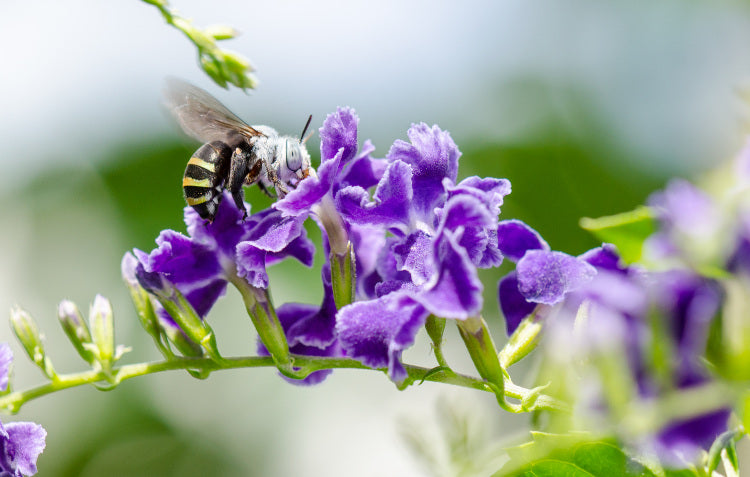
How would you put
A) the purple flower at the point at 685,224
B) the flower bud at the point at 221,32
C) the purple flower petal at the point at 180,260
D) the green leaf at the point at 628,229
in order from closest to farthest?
the purple flower at the point at 685,224, the green leaf at the point at 628,229, the flower bud at the point at 221,32, the purple flower petal at the point at 180,260

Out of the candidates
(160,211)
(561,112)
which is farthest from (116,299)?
(561,112)

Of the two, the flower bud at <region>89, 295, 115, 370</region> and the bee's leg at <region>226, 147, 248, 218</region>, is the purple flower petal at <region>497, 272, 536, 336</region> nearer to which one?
the bee's leg at <region>226, 147, 248, 218</region>

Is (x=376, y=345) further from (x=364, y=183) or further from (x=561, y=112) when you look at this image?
(x=561, y=112)

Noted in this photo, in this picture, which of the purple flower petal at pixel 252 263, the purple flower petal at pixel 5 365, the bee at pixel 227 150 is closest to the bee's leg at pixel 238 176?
the bee at pixel 227 150

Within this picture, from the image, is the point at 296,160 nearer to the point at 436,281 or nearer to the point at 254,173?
the point at 254,173

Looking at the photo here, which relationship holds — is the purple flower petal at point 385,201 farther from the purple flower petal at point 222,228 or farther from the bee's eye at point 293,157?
the bee's eye at point 293,157

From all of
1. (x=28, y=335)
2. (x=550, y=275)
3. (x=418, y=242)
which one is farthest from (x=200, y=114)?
(x=550, y=275)

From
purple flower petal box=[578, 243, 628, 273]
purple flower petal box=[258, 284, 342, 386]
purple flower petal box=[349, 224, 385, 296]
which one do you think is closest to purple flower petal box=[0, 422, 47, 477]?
purple flower petal box=[258, 284, 342, 386]
